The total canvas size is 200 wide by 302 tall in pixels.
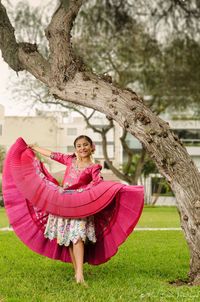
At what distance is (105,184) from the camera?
24.7 ft

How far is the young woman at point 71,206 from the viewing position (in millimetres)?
7473

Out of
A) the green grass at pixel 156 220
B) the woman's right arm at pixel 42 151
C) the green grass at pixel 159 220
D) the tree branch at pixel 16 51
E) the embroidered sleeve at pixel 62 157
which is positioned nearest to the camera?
the embroidered sleeve at pixel 62 157

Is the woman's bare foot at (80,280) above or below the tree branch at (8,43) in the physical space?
below

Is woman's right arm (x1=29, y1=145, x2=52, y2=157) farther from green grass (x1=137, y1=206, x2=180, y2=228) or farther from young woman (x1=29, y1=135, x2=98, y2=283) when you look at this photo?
green grass (x1=137, y1=206, x2=180, y2=228)

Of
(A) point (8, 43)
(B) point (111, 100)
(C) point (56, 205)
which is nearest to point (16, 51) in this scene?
(A) point (8, 43)

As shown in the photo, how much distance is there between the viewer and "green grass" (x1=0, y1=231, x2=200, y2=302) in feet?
22.3

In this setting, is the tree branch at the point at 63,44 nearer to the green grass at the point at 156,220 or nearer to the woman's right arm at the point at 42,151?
the woman's right arm at the point at 42,151

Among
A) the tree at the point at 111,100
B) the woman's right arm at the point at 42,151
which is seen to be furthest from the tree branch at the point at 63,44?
the woman's right arm at the point at 42,151

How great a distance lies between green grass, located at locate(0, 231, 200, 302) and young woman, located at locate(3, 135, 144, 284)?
338 millimetres

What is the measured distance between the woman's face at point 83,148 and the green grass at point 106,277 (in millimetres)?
1336

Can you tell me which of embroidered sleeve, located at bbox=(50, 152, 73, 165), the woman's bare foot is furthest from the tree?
the woman's bare foot

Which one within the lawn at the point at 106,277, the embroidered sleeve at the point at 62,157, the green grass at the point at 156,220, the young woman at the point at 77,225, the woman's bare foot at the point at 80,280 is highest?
the embroidered sleeve at the point at 62,157

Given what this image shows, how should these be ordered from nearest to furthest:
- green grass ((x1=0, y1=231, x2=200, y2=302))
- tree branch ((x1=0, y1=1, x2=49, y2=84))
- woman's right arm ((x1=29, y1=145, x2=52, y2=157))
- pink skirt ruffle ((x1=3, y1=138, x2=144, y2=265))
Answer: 1. green grass ((x1=0, y1=231, x2=200, y2=302))
2. pink skirt ruffle ((x1=3, y1=138, x2=144, y2=265))
3. woman's right arm ((x1=29, y1=145, x2=52, y2=157))
4. tree branch ((x1=0, y1=1, x2=49, y2=84))

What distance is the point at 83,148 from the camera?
7.55 metres
